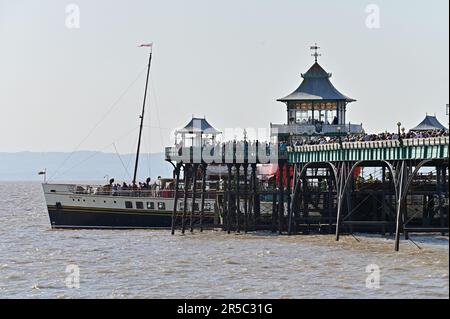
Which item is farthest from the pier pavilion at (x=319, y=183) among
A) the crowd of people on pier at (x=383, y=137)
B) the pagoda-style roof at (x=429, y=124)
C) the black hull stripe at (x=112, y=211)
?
the pagoda-style roof at (x=429, y=124)

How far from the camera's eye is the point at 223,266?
211 feet

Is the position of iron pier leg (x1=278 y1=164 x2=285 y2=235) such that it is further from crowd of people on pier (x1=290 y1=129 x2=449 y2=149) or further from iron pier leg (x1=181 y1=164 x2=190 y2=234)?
iron pier leg (x1=181 y1=164 x2=190 y2=234)

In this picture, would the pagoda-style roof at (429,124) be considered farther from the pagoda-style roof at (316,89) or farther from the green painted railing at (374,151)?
the green painted railing at (374,151)

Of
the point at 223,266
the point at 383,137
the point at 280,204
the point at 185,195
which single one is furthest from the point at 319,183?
the point at 223,266

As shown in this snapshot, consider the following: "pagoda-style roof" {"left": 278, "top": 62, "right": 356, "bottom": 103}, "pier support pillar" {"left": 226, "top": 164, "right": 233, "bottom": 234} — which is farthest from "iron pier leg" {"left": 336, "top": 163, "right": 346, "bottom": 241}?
"pagoda-style roof" {"left": 278, "top": 62, "right": 356, "bottom": 103}

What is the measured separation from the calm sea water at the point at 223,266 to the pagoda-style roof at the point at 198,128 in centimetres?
1522

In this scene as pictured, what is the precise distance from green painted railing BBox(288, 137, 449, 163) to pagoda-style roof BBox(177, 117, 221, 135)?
15594 millimetres

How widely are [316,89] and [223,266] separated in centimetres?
3851

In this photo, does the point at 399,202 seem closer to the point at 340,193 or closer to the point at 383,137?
the point at 383,137
